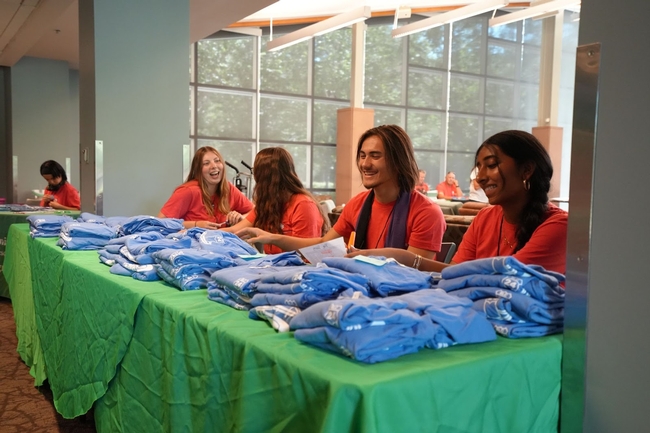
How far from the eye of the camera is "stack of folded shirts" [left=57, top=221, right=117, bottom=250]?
8.71 feet

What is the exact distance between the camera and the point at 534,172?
5.97 feet

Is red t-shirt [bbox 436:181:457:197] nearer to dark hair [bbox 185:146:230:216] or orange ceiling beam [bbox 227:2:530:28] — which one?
orange ceiling beam [bbox 227:2:530:28]

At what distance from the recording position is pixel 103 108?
3.97m

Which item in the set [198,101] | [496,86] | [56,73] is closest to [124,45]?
[56,73]

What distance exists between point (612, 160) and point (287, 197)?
206cm

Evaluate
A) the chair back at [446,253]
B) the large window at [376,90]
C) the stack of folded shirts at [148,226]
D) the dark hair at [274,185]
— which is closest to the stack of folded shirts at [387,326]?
the chair back at [446,253]

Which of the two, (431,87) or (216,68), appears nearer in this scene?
(216,68)

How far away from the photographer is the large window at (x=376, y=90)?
12.0 m

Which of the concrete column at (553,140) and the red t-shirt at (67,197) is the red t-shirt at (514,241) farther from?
the concrete column at (553,140)

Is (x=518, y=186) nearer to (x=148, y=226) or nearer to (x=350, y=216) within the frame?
(x=350, y=216)

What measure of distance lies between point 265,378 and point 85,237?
75.4 inches

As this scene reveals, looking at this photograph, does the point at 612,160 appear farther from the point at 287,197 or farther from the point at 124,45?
the point at 124,45

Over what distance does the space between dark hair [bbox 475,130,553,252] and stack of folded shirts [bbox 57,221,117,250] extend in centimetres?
184

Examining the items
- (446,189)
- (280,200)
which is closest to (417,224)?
(280,200)
